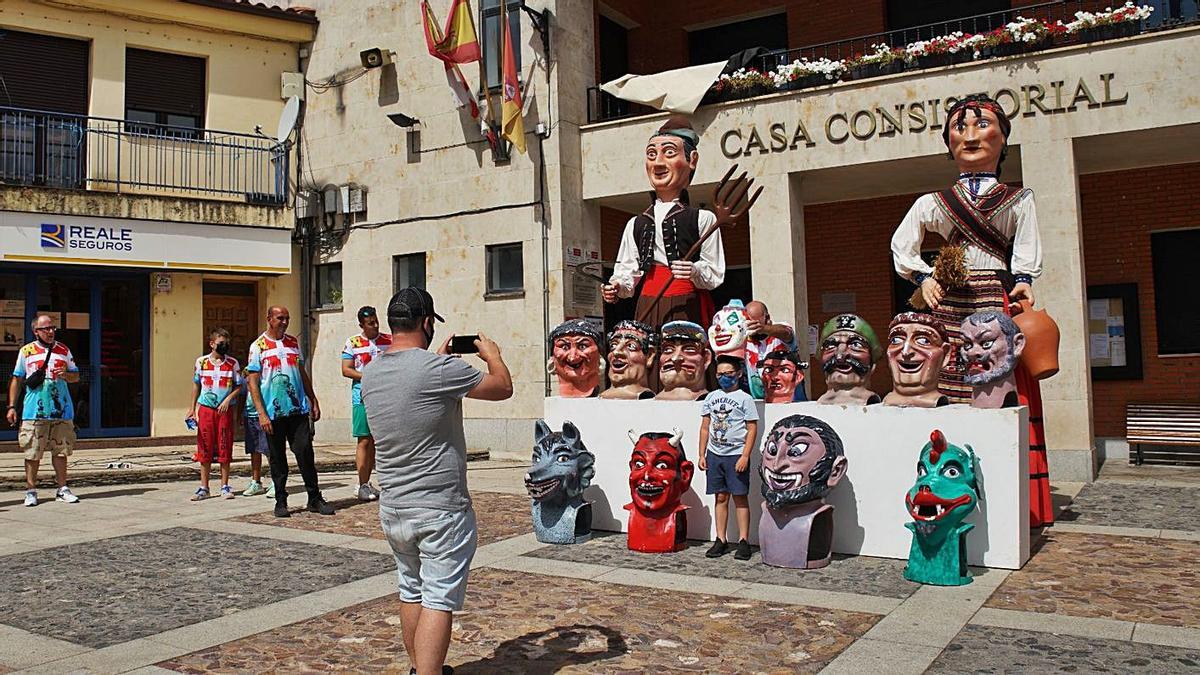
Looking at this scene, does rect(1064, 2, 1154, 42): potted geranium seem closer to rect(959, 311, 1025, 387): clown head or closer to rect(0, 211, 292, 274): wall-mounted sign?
rect(959, 311, 1025, 387): clown head

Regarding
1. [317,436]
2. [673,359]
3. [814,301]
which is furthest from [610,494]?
[317,436]

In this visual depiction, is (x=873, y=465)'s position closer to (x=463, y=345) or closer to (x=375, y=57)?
(x=463, y=345)

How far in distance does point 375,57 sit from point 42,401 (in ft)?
26.6

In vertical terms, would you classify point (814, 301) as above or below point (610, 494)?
above

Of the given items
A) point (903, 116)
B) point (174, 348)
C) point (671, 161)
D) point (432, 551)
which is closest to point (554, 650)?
point (432, 551)

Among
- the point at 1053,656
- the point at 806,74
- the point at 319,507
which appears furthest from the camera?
the point at 806,74

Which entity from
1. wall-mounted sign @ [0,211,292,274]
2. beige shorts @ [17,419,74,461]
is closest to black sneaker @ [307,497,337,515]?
beige shorts @ [17,419,74,461]

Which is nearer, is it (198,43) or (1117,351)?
(1117,351)

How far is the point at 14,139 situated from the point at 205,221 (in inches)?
115

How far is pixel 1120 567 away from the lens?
18.5ft

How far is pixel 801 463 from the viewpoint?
5.73 m

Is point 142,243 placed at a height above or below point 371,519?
above

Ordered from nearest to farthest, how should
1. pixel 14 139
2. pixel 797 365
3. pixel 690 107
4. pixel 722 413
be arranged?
pixel 722 413
pixel 797 365
pixel 690 107
pixel 14 139

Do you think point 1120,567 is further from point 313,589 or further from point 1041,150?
point 1041,150
